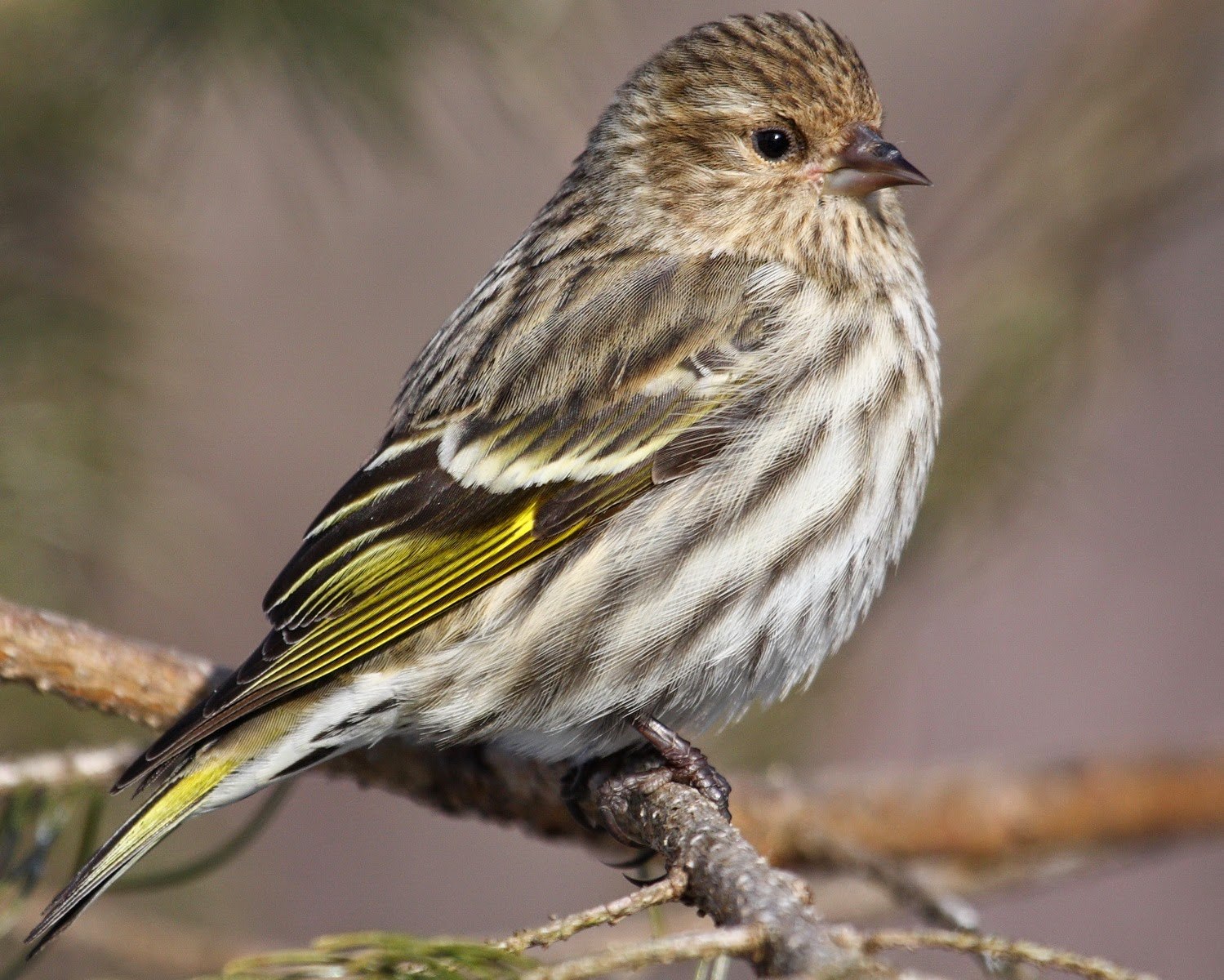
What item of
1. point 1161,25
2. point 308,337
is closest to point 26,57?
point 1161,25

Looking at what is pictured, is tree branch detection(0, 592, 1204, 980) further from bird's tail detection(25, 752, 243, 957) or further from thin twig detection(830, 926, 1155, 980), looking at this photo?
thin twig detection(830, 926, 1155, 980)

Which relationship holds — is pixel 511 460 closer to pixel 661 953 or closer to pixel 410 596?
pixel 410 596

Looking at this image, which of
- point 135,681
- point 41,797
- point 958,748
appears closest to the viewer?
point 41,797

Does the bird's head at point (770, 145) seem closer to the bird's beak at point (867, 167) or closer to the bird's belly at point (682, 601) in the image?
the bird's beak at point (867, 167)

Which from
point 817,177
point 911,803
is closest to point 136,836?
point 911,803

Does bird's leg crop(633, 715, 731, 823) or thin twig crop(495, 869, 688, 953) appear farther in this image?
bird's leg crop(633, 715, 731, 823)

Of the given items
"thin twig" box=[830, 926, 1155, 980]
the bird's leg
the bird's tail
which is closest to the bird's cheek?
the bird's leg

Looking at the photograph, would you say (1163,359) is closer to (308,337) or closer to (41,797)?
(41,797)
